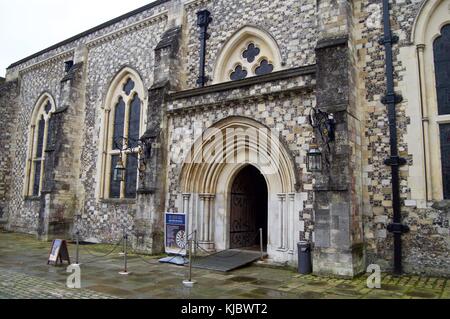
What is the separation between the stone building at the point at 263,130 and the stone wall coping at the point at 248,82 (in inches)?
1.5

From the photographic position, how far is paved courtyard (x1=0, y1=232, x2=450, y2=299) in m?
6.83

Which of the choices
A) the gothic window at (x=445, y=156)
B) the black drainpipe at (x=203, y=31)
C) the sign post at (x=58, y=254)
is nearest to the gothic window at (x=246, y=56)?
the black drainpipe at (x=203, y=31)

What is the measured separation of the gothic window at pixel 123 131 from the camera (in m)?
14.8

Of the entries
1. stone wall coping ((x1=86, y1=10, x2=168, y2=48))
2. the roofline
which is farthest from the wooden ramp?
the roofline

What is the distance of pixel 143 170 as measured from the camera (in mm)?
12344

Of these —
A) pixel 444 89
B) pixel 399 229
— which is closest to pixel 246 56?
pixel 444 89

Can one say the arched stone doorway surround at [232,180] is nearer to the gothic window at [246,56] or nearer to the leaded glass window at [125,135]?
the gothic window at [246,56]

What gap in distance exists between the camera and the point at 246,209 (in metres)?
12.3

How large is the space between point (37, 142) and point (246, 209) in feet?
44.3

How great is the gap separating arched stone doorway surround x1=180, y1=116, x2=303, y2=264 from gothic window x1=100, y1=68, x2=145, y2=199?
153 inches

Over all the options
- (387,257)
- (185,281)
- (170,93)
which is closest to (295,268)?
(387,257)

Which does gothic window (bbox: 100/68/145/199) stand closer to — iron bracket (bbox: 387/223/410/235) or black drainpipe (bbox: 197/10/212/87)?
black drainpipe (bbox: 197/10/212/87)

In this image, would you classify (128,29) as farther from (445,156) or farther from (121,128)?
(445,156)

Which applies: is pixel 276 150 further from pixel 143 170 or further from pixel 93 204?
pixel 93 204
